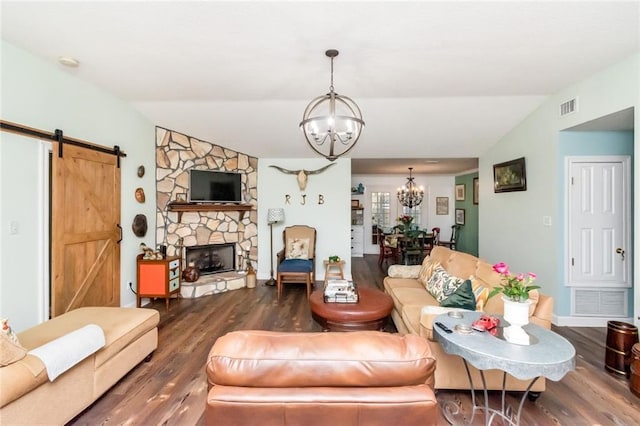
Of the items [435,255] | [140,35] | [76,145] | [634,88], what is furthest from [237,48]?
[634,88]

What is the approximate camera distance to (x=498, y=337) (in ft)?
5.65

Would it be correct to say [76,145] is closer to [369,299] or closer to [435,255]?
[369,299]

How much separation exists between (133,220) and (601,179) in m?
5.93

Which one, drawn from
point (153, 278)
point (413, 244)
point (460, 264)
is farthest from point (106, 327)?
point (413, 244)

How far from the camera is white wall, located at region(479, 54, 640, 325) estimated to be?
2779mm

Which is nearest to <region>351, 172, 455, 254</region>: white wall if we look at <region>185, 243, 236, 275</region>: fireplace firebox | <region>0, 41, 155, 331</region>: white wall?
<region>185, 243, 236, 275</region>: fireplace firebox

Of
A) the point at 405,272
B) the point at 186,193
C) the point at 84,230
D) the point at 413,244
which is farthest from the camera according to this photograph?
the point at 413,244

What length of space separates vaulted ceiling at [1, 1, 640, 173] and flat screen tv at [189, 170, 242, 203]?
3.27ft

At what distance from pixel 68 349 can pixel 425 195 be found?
887 centimetres

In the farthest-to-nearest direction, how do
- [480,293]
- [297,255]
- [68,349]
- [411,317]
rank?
[297,255] → [411,317] → [480,293] → [68,349]

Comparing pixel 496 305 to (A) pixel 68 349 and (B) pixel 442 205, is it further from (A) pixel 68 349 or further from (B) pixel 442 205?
(B) pixel 442 205

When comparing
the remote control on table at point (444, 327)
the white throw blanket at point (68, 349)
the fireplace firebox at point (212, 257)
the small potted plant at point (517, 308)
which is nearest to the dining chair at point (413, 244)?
the fireplace firebox at point (212, 257)

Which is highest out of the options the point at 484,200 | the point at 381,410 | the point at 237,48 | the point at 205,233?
the point at 237,48

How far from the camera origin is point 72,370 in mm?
1885
